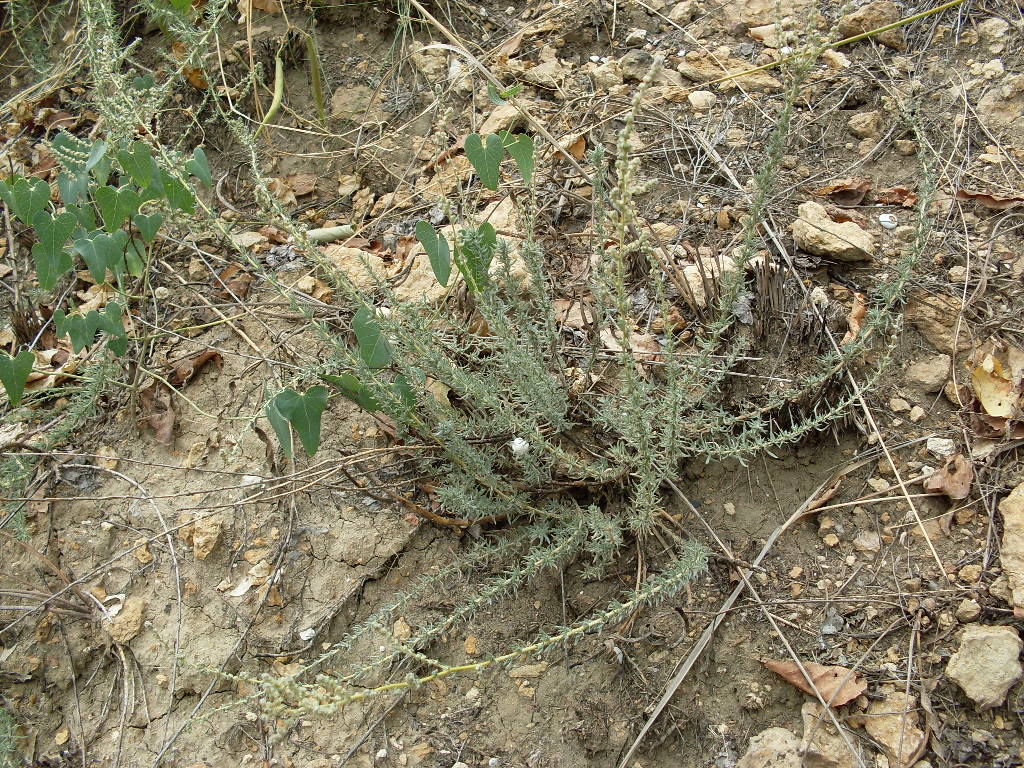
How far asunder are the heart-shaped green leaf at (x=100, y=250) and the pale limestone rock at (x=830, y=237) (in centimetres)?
215

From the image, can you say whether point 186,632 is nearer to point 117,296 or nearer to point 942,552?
point 117,296

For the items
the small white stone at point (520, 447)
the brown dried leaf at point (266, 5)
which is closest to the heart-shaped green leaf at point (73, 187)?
the small white stone at point (520, 447)

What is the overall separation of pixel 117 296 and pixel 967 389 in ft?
9.96

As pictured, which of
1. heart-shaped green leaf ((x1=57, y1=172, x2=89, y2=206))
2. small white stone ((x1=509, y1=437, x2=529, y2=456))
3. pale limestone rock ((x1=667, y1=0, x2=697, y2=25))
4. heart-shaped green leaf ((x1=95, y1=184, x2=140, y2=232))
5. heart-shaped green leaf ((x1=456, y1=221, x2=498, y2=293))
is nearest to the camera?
heart-shaped green leaf ((x1=456, y1=221, x2=498, y2=293))

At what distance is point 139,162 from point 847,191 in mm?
2312

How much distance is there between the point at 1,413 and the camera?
2.98 meters

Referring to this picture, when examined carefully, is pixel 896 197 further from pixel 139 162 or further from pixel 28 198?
pixel 28 198

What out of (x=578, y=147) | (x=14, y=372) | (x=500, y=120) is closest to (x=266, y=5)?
(x=500, y=120)

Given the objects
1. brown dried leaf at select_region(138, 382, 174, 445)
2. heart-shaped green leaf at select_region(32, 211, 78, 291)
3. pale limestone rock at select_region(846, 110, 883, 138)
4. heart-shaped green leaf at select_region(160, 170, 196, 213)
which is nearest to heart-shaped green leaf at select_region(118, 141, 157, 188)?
heart-shaped green leaf at select_region(160, 170, 196, 213)

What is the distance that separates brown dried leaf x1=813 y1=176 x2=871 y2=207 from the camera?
281 cm

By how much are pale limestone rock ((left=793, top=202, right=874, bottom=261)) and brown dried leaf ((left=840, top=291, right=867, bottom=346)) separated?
14 cm

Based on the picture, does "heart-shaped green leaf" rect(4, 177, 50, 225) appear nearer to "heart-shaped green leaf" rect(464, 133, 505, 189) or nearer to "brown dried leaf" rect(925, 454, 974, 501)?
"heart-shaped green leaf" rect(464, 133, 505, 189)

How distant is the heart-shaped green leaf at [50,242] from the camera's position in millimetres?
2324

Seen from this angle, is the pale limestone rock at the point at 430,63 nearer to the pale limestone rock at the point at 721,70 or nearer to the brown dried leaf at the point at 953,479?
the pale limestone rock at the point at 721,70
